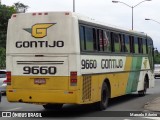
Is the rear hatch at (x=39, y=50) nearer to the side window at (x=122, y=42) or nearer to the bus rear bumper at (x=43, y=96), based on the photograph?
the bus rear bumper at (x=43, y=96)

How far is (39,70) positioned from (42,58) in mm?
381

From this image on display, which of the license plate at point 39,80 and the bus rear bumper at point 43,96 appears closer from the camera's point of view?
the bus rear bumper at point 43,96

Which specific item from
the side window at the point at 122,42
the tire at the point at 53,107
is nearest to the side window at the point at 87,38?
the tire at the point at 53,107

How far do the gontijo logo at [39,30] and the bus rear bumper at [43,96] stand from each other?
173 centimetres

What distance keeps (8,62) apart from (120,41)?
218 inches

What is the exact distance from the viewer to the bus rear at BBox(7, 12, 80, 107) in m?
14.0

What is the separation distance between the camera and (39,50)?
47.2ft

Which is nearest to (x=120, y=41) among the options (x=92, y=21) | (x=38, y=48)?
(x=92, y=21)

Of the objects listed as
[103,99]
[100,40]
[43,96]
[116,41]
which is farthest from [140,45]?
[43,96]

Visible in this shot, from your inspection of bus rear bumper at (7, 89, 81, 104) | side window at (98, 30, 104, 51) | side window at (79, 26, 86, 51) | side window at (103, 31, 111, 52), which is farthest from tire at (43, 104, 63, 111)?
side window at (79, 26, 86, 51)

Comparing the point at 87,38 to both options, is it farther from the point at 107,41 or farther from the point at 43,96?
the point at 43,96

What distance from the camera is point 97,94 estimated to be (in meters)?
15.6

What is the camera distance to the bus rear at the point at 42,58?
14000mm

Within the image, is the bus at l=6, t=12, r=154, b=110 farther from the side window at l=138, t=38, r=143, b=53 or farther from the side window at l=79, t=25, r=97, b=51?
the side window at l=138, t=38, r=143, b=53
